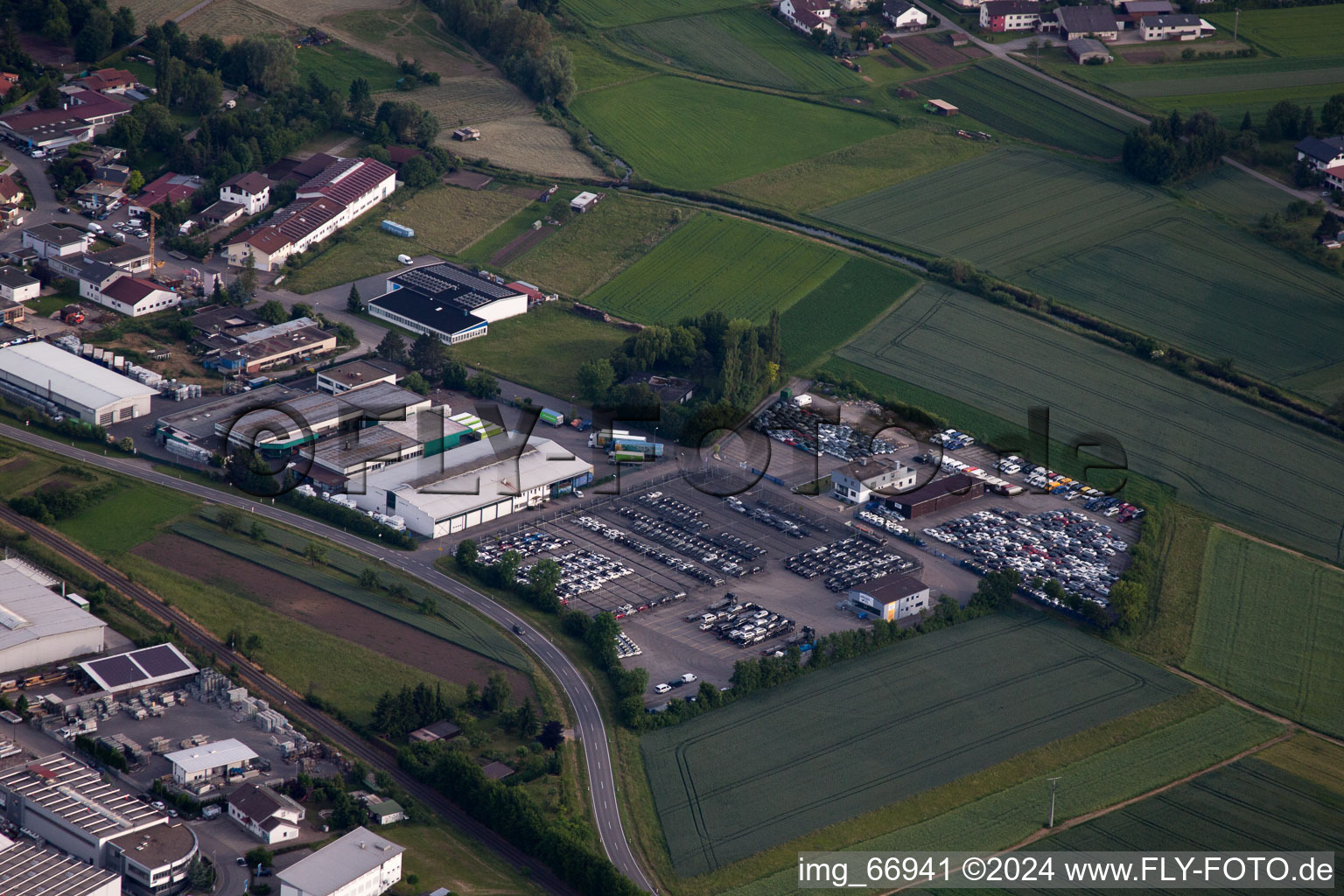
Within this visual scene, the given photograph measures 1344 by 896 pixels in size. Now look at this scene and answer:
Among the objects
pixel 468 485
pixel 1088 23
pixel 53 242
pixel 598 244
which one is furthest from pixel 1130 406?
pixel 53 242

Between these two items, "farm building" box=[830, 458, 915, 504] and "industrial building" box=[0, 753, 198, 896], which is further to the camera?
"farm building" box=[830, 458, 915, 504]

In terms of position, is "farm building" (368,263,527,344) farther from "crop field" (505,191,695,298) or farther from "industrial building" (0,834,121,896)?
"industrial building" (0,834,121,896)

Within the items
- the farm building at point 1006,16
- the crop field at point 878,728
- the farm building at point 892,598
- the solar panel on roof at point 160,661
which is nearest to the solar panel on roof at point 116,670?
the solar panel on roof at point 160,661

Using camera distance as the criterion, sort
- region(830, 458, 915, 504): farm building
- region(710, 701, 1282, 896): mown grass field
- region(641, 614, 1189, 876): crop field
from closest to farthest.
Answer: region(710, 701, 1282, 896): mown grass field → region(641, 614, 1189, 876): crop field → region(830, 458, 915, 504): farm building

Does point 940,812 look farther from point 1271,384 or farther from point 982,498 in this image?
point 1271,384

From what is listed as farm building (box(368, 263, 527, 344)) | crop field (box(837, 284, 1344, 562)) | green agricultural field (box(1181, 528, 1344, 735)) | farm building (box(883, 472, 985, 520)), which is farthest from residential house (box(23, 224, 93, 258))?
green agricultural field (box(1181, 528, 1344, 735))

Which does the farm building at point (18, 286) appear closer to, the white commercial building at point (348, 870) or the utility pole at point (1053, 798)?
the white commercial building at point (348, 870)

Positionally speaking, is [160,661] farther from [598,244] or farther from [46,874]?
[598,244]
